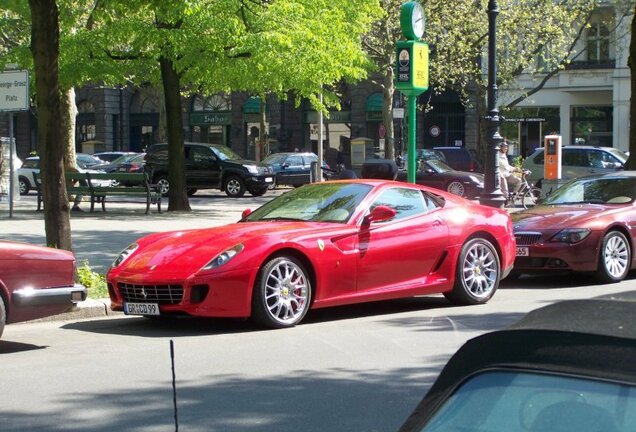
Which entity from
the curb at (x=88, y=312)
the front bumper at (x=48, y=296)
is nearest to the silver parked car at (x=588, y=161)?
the curb at (x=88, y=312)

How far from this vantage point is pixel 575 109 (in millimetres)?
51562

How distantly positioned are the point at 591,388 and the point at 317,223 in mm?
7845

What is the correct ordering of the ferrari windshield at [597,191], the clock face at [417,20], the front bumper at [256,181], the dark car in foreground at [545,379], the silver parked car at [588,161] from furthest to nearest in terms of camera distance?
the front bumper at [256,181] < the silver parked car at [588,161] < the clock face at [417,20] < the ferrari windshield at [597,191] < the dark car in foreground at [545,379]

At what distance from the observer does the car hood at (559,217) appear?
12.5 m

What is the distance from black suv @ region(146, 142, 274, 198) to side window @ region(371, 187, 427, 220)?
21.9m

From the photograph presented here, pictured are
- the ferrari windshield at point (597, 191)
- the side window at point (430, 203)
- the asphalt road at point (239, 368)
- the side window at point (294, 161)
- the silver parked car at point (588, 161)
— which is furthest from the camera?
the side window at point (294, 161)

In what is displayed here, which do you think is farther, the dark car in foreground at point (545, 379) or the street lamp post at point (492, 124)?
the street lamp post at point (492, 124)

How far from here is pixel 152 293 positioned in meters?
9.16

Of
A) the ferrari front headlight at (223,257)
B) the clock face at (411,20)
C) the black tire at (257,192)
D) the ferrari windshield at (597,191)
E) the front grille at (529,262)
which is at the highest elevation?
the clock face at (411,20)

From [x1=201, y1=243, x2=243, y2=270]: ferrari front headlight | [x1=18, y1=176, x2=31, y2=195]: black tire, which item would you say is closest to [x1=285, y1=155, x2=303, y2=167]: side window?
[x1=18, y1=176, x2=31, y2=195]: black tire

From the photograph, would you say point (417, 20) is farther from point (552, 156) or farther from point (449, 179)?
point (449, 179)

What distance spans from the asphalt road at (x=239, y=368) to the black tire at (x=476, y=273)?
0.15 meters

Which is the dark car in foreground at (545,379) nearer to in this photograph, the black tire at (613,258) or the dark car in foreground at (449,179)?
the black tire at (613,258)

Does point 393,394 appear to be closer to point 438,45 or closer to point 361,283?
point 361,283
